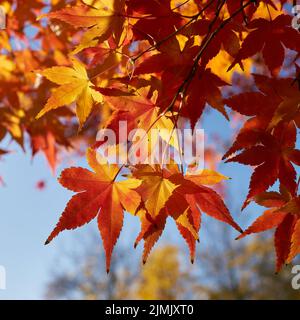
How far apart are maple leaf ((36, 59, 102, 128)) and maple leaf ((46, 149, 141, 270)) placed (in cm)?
13

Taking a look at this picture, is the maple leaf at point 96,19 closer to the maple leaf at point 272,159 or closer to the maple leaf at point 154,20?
the maple leaf at point 154,20

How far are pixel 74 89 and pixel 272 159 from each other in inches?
20.4

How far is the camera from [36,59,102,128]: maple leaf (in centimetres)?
97

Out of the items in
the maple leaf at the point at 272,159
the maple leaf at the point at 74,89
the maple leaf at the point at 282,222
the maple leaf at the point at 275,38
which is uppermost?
the maple leaf at the point at 275,38

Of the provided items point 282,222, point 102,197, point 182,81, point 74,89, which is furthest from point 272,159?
point 74,89

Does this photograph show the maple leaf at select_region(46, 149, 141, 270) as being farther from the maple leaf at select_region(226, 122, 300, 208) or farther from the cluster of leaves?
the maple leaf at select_region(226, 122, 300, 208)

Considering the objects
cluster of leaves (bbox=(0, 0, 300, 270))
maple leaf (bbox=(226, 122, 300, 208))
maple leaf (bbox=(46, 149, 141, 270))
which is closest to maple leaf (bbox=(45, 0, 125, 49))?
cluster of leaves (bbox=(0, 0, 300, 270))

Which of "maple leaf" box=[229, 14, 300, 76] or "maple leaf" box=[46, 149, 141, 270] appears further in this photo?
"maple leaf" box=[229, 14, 300, 76]

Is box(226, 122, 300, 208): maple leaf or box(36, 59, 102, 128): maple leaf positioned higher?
box(36, 59, 102, 128): maple leaf

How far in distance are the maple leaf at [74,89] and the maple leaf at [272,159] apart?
39 centimetres

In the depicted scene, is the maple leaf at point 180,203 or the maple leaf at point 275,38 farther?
the maple leaf at point 275,38

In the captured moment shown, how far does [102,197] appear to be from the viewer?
953 millimetres

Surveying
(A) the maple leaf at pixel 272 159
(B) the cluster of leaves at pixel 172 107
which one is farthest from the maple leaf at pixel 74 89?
(A) the maple leaf at pixel 272 159

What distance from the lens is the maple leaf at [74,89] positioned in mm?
970
